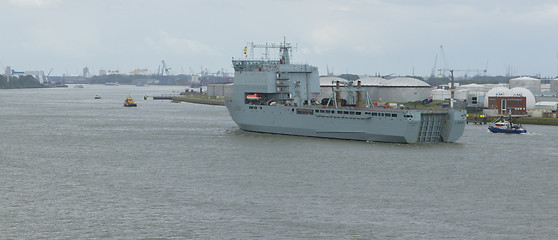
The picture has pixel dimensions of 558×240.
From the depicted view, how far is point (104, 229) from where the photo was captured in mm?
27500

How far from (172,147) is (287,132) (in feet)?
42.0

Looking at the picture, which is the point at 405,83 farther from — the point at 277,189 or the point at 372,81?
the point at 277,189

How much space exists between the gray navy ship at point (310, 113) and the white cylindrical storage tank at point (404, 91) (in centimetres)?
5321

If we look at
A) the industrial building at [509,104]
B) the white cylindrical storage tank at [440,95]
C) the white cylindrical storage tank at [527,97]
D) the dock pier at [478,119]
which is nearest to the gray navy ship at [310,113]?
the dock pier at [478,119]

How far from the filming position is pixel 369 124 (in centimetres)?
5619

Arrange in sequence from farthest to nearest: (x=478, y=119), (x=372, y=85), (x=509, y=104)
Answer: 1. (x=372, y=85)
2. (x=509, y=104)
3. (x=478, y=119)

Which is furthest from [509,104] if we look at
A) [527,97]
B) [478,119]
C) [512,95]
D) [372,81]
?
[372,81]

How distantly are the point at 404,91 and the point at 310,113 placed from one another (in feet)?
210

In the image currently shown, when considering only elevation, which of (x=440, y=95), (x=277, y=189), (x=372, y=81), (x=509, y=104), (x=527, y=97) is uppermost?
(x=372, y=81)

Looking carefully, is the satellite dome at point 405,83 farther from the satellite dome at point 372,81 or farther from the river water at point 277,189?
the river water at point 277,189

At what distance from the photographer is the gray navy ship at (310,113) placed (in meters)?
55.3

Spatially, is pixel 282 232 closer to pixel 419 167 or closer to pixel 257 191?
pixel 257 191


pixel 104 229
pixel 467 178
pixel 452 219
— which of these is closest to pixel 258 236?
pixel 104 229

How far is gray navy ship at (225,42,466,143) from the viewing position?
5534cm
